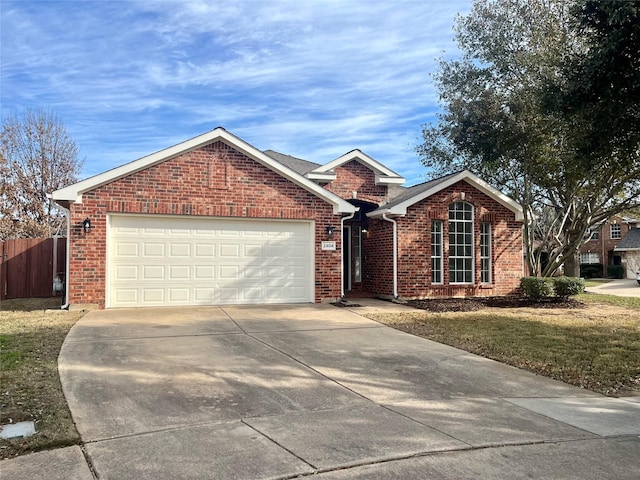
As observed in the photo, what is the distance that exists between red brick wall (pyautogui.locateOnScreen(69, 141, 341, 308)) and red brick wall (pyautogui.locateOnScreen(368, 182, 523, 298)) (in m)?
2.40

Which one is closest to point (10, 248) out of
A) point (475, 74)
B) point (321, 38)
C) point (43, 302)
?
point (43, 302)

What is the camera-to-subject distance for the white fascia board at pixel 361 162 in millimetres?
17656

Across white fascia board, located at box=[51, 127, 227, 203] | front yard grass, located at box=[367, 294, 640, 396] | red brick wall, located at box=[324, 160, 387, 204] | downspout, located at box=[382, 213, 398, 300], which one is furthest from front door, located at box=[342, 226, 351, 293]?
white fascia board, located at box=[51, 127, 227, 203]

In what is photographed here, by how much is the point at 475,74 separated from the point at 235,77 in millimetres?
8815

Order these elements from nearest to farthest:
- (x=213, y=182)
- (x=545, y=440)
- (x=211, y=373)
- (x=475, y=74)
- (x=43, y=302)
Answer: (x=545, y=440), (x=211, y=373), (x=213, y=182), (x=43, y=302), (x=475, y=74)

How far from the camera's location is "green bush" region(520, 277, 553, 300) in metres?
15.4

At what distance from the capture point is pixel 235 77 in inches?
546

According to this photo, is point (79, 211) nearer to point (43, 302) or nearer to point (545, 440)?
point (43, 302)

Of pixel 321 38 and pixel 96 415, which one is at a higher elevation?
pixel 321 38

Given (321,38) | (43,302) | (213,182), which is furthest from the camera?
(43,302)

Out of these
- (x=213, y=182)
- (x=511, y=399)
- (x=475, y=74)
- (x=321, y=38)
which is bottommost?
(x=511, y=399)

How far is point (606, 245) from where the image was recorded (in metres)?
45.7

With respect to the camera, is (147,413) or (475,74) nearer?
(147,413)

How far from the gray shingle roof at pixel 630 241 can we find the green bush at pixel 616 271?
173 cm
